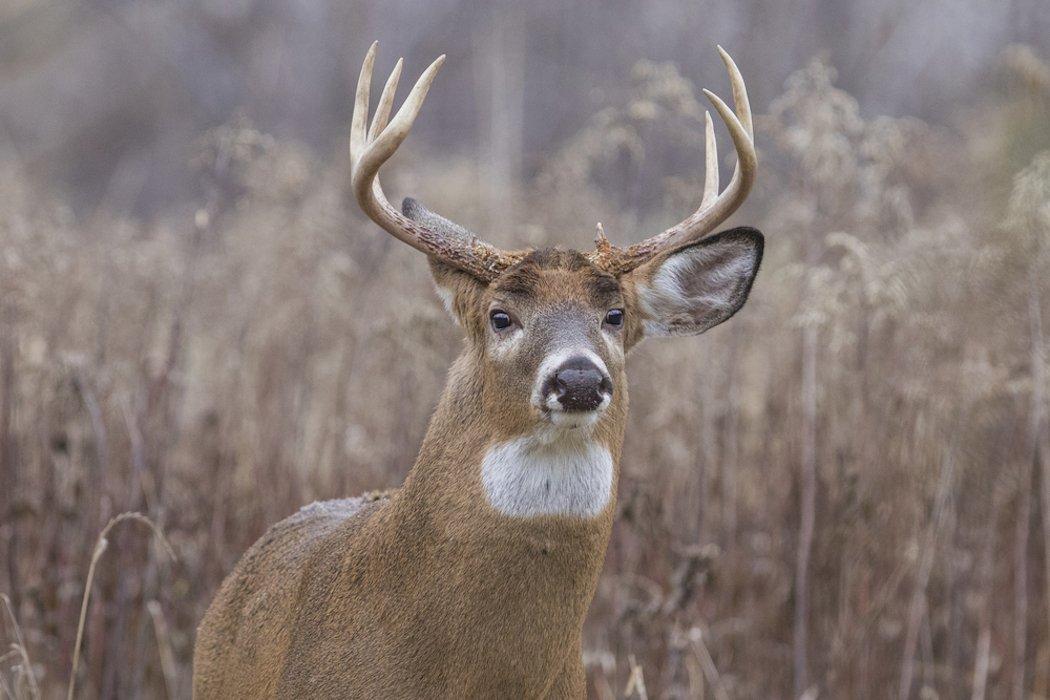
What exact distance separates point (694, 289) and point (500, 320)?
705mm

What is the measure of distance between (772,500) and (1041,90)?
3266 mm

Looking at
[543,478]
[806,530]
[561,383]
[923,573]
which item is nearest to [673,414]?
[806,530]

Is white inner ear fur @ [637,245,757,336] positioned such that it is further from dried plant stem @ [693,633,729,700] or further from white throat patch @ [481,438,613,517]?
dried plant stem @ [693,633,729,700]

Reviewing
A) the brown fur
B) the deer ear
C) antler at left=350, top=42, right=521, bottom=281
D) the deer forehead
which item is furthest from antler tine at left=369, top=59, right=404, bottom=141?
the deer ear

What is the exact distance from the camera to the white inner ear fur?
165 inches

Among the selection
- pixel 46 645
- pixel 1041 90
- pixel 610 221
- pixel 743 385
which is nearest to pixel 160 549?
pixel 46 645

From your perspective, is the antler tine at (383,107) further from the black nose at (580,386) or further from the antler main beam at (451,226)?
the black nose at (580,386)

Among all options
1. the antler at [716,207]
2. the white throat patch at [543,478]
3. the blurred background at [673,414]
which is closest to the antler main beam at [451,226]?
the antler at [716,207]

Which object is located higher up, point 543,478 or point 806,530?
point 543,478

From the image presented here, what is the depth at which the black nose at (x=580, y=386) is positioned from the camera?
135 inches

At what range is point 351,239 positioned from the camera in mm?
7945

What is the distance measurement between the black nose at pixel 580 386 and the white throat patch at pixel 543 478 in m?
0.25

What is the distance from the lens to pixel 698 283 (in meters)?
4.27

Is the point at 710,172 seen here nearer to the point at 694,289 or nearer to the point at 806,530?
the point at 694,289
